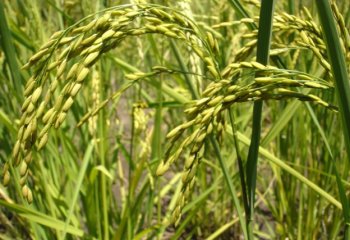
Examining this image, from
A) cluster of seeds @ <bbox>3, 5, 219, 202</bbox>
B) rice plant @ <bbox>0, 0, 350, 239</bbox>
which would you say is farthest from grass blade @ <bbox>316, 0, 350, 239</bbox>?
cluster of seeds @ <bbox>3, 5, 219, 202</bbox>

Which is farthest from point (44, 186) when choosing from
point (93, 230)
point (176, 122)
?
point (176, 122)

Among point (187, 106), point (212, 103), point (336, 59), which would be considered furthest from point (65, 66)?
point (187, 106)

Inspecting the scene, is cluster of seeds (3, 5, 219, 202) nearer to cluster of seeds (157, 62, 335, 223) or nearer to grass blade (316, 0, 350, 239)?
cluster of seeds (157, 62, 335, 223)

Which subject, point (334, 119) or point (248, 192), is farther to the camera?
point (334, 119)

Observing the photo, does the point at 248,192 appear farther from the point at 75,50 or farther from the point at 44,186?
the point at 44,186

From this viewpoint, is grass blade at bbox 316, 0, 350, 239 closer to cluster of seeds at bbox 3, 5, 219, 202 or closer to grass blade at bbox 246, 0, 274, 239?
grass blade at bbox 246, 0, 274, 239

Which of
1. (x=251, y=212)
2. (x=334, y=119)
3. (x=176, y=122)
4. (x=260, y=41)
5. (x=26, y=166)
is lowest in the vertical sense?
(x=176, y=122)

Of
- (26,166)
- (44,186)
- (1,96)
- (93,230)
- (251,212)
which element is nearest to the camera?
(26,166)

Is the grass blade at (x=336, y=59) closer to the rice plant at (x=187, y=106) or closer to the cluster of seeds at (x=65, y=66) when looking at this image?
the rice plant at (x=187, y=106)

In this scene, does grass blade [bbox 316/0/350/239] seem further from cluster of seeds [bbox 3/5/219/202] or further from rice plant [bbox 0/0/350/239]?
cluster of seeds [bbox 3/5/219/202]

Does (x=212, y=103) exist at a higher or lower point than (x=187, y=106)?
higher

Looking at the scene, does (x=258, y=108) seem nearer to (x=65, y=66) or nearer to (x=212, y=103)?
(x=212, y=103)
